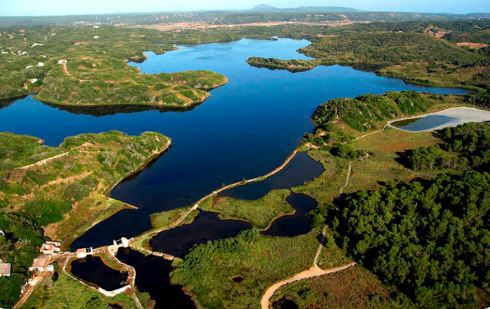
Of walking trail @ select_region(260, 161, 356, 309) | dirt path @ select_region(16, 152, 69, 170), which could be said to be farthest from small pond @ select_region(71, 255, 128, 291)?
dirt path @ select_region(16, 152, 69, 170)

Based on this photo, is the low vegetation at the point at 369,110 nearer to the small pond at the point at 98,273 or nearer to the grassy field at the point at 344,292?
the grassy field at the point at 344,292

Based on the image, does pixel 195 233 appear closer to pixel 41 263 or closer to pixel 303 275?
pixel 303 275

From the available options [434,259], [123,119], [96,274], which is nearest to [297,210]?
[434,259]

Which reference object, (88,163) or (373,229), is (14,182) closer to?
(88,163)

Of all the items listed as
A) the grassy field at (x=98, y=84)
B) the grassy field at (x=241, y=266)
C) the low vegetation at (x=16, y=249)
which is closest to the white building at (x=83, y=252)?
the low vegetation at (x=16, y=249)

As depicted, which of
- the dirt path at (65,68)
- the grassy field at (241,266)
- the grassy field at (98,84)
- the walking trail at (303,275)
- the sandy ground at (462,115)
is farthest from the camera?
the dirt path at (65,68)
